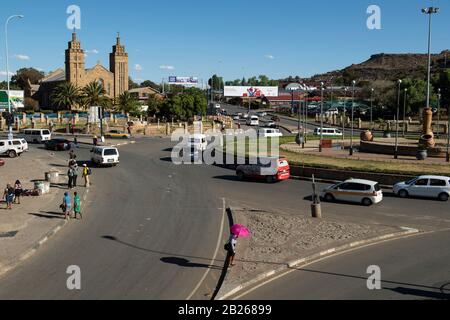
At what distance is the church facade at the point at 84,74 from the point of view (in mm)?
107688

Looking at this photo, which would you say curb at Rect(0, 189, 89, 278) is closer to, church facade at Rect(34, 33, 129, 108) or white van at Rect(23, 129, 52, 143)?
white van at Rect(23, 129, 52, 143)

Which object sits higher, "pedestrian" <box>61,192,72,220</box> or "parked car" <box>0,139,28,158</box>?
"parked car" <box>0,139,28,158</box>

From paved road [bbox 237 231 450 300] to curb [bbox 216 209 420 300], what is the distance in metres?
0.34

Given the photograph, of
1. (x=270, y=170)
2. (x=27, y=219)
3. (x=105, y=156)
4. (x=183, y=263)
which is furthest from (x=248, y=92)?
(x=183, y=263)

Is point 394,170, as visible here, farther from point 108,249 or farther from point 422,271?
point 108,249

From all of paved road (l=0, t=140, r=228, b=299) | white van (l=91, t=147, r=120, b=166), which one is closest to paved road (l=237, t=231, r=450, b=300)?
paved road (l=0, t=140, r=228, b=299)

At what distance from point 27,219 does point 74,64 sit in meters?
91.3

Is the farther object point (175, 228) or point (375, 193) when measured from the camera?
point (375, 193)

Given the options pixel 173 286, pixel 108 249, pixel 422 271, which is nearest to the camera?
pixel 173 286

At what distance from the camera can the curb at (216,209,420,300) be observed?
13.6 meters

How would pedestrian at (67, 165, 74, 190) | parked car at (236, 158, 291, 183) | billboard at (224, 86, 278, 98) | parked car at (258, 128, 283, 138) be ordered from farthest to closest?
billboard at (224, 86, 278, 98) → parked car at (258, 128, 283, 138) → parked car at (236, 158, 291, 183) → pedestrian at (67, 165, 74, 190)
